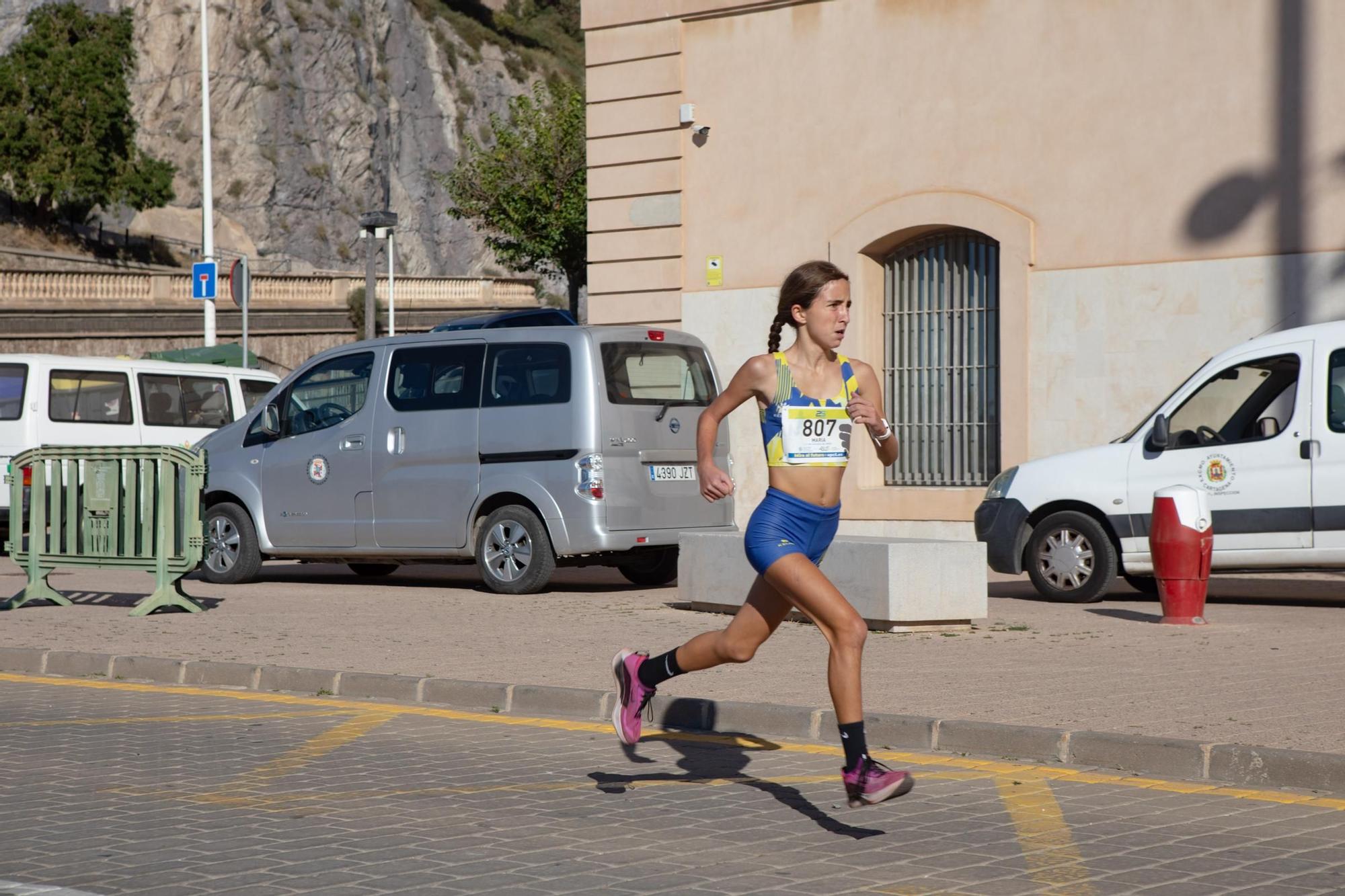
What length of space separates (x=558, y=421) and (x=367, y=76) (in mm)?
78648

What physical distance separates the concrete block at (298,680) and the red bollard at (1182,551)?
17.4 feet

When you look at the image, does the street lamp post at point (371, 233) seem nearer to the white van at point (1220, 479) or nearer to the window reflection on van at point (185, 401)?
the window reflection on van at point (185, 401)

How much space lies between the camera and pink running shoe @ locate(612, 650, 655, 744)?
21.3 feet

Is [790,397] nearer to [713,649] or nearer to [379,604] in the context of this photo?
[713,649]

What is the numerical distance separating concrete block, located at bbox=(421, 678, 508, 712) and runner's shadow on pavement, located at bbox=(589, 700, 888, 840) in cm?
92

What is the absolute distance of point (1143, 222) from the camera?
665 inches

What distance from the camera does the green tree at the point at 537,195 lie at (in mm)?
40625

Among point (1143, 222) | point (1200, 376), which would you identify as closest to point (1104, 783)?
point (1200, 376)

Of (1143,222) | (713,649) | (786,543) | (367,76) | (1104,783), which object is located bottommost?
(1104,783)

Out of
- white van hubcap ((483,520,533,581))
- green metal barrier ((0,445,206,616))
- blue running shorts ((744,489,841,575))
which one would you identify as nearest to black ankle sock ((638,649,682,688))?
blue running shorts ((744,489,841,575))

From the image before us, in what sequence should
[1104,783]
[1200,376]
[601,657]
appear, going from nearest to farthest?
[1104,783] → [601,657] → [1200,376]

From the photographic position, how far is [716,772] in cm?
704

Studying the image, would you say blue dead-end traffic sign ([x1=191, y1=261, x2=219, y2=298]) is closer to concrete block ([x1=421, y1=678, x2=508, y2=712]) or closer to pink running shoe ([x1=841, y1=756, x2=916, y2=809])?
concrete block ([x1=421, y1=678, x2=508, y2=712])

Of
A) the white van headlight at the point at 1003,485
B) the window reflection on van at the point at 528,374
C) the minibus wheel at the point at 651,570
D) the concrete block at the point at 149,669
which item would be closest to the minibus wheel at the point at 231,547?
the window reflection on van at the point at 528,374
